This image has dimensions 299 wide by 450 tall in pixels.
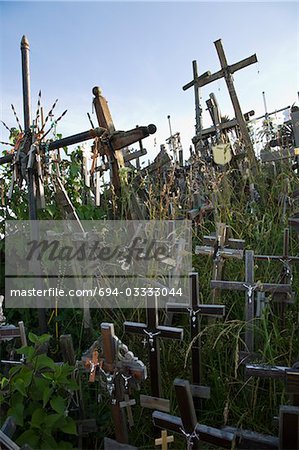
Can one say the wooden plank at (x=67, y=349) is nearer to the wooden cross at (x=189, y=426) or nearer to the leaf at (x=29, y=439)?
the leaf at (x=29, y=439)

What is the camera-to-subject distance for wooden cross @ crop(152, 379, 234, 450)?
1924 mm

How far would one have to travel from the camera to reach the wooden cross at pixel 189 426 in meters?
1.92

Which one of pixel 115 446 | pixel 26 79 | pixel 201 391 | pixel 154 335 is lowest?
pixel 115 446

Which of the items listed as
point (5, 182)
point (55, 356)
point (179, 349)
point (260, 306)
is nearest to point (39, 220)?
point (5, 182)

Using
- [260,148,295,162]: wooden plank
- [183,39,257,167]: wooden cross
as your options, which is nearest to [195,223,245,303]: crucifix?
[260,148,295,162]: wooden plank

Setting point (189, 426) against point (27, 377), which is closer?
point (189, 426)

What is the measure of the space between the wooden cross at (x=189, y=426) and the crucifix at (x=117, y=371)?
0.27m

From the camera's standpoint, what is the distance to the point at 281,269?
3.07 m

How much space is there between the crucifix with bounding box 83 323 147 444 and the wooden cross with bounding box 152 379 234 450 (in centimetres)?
27

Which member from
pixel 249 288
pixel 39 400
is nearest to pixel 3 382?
pixel 39 400

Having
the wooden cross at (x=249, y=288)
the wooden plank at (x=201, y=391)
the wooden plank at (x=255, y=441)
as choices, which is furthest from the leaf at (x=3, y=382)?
the wooden cross at (x=249, y=288)

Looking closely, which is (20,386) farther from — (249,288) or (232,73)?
(232,73)

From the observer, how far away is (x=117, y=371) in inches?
89.0

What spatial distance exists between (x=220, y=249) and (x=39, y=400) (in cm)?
163
